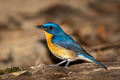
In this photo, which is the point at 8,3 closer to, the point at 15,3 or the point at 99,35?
the point at 15,3

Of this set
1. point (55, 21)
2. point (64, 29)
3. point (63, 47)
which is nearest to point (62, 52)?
point (63, 47)

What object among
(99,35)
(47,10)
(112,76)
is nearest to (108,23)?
(99,35)

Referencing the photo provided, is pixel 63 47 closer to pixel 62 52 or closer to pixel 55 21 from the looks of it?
pixel 62 52

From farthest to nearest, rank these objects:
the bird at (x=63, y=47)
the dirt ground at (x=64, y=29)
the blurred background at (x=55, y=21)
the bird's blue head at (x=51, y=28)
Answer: the blurred background at (x=55, y=21) < the bird's blue head at (x=51, y=28) < the bird at (x=63, y=47) < the dirt ground at (x=64, y=29)

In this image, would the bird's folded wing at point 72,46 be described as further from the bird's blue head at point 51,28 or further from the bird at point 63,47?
the bird's blue head at point 51,28

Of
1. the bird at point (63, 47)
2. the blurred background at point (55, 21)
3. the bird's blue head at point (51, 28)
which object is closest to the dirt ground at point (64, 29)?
the blurred background at point (55, 21)

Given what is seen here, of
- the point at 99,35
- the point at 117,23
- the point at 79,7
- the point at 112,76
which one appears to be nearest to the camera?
the point at 112,76
